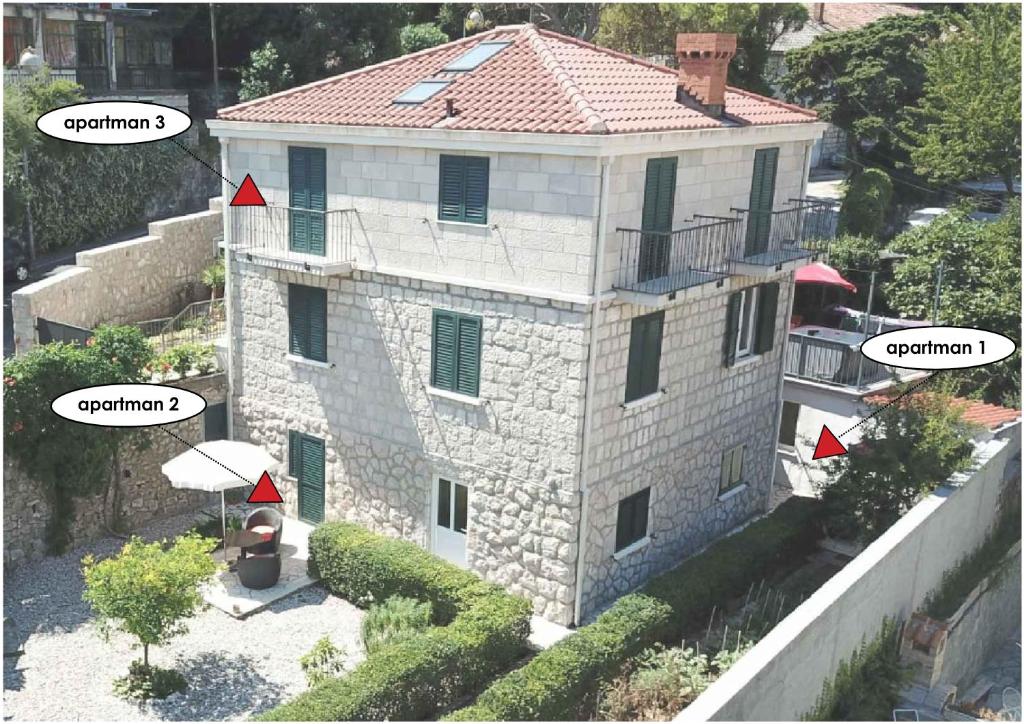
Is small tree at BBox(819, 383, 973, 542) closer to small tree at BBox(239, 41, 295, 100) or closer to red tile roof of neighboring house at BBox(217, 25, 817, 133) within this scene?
red tile roof of neighboring house at BBox(217, 25, 817, 133)

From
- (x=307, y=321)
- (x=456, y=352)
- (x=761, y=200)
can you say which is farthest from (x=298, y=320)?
(x=761, y=200)

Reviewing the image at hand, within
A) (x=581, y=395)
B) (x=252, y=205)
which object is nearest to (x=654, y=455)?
(x=581, y=395)

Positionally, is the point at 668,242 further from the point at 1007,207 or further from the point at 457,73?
the point at 1007,207

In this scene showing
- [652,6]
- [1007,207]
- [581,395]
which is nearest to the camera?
[581,395]

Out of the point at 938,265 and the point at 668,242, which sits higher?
the point at 668,242

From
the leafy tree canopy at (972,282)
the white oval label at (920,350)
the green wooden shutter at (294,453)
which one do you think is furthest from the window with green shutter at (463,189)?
the leafy tree canopy at (972,282)

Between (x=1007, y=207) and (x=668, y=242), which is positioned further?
(x=1007, y=207)

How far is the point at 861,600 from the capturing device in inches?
608

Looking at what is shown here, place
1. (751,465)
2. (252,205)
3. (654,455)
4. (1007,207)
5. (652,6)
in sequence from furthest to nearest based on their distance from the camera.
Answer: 1. (652,6)
2. (1007,207)
3. (751,465)
4. (252,205)
5. (654,455)

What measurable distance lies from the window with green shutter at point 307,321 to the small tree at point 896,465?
10.7m

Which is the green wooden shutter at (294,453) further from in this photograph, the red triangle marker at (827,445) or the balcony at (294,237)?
the red triangle marker at (827,445)

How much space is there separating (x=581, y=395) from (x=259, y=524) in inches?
269

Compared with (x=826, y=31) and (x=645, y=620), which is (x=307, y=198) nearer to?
(x=645, y=620)

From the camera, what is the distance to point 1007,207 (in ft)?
103
